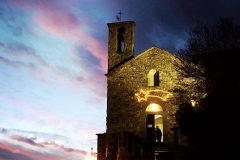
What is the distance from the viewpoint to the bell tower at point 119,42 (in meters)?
27.1

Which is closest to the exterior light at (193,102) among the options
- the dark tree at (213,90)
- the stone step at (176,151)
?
the dark tree at (213,90)

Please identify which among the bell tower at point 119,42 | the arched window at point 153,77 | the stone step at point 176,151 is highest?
Answer: the bell tower at point 119,42

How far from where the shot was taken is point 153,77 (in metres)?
26.1

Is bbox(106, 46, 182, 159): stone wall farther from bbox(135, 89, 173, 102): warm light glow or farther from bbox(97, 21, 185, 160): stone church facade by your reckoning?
bbox(135, 89, 173, 102): warm light glow

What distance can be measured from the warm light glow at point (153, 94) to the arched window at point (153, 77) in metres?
0.67

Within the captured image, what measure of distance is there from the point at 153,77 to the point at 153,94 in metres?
1.45

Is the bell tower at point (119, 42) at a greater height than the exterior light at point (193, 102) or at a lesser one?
greater

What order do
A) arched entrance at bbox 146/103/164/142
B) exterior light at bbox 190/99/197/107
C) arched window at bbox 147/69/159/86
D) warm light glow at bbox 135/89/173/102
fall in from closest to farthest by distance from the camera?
exterior light at bbox 190/99/197/107 < arched entrance at bbox 146/103/164/142 < warm light glow at bbox 135/89/173/102 < arched window at bbox 147/69/159/86

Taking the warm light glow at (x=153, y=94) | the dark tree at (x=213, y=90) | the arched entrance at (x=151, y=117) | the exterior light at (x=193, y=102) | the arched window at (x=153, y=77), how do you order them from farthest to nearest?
the arched window at (x=153, y=77)
the warm light glow at (x=153, y=94)
the arched entrance at (x=151, y=117)
the exterior light at (x=193, y=102)
the dark tree at (x=213, y=90)

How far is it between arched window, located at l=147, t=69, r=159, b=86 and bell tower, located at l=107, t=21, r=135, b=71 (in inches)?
82.0

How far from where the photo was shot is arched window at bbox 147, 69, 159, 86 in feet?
84.7

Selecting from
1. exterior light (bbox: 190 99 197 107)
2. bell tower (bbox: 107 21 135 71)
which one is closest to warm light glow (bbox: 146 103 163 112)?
exterior light (bbox: 190 99 197 107)

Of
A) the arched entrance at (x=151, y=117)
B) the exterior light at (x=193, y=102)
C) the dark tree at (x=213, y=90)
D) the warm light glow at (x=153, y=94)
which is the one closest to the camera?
the dark tree at (x=213, y=90)

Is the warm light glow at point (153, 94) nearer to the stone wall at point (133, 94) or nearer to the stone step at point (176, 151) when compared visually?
the stone wall at point (133, 94)
